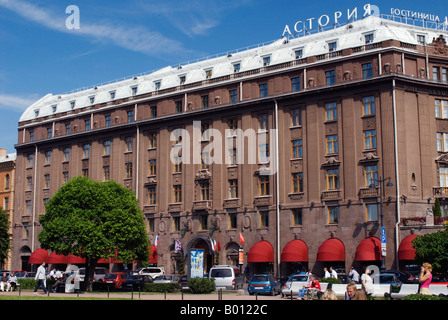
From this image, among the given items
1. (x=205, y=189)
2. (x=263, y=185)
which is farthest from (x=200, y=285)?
→ (x=205, y=189)

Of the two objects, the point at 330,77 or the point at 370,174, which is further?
the point at 330,77

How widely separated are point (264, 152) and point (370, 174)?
12.4m

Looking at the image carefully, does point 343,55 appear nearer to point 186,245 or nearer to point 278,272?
point 278,272

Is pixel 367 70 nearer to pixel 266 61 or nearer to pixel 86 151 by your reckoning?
pixel 266 61

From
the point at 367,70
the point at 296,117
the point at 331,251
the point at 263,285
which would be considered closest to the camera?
the point at 263,285

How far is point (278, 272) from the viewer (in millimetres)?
66938

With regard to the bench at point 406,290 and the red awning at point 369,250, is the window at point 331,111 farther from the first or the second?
the bench at point 406,290

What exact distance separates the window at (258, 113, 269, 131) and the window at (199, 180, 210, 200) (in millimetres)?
9213

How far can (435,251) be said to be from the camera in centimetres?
4606

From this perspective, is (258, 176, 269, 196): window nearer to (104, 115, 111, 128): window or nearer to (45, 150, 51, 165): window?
(104, 115, 111, 128): window

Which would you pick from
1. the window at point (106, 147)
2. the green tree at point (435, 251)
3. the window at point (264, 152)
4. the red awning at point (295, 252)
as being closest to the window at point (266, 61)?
the window at point (264, 152)
